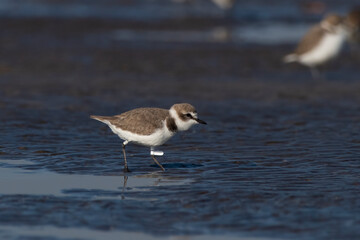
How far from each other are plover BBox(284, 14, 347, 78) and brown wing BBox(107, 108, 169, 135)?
29.1 feet

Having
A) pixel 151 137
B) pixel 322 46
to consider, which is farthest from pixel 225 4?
pixel 151 137

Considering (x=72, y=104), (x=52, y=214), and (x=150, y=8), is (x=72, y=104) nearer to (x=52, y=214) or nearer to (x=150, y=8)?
(x=52, y=214)

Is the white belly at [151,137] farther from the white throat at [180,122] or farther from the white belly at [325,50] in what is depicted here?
the white belly at [325,50]

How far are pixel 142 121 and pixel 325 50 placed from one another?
30.7 ft

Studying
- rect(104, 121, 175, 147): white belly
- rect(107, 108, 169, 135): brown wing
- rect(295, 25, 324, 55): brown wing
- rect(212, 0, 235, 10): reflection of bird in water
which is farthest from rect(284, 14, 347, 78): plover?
rect(212, 0, 235, 10): reflection of bird in water

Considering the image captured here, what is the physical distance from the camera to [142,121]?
905 centimetres

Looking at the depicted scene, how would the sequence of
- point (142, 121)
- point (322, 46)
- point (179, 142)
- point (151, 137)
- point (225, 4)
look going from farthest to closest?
point (225, 4) → point (322, 46) → point (179, 142) → point (142, 121) → point (151, 137)

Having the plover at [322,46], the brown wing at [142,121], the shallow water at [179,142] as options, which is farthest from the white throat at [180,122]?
the plover at [322,46]

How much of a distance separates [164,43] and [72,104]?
7.87 m

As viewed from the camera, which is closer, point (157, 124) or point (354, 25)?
point (157, 124)

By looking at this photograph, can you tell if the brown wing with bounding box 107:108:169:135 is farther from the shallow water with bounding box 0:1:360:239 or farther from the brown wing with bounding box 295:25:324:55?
the brown wing with bounding box 295:25:324:55

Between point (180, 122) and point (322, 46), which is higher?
point (322, 46)

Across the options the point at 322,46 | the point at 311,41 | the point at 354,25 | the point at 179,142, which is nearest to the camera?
the point at 179,142

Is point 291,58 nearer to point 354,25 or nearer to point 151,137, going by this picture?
point 354,25
